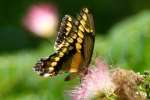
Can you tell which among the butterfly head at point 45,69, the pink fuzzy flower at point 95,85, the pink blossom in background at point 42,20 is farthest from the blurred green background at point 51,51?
the pink blossom in background at point 42,20

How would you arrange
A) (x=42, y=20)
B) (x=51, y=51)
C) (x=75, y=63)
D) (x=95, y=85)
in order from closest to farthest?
(x=95, y=85) → (x=75, y=63) → (x=51, y=51) → (x=42, y=20)

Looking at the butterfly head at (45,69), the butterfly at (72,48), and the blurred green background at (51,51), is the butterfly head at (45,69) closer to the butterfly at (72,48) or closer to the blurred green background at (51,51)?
the butterfly at (72,48)

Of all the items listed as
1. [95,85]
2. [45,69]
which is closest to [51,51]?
[45,69]

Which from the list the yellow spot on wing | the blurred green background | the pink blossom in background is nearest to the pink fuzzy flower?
the yellow spot on wing

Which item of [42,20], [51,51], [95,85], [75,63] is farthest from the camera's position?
[42,20]

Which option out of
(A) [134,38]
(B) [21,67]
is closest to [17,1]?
(B) [21,67]

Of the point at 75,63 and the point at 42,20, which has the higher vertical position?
the point at 42,20

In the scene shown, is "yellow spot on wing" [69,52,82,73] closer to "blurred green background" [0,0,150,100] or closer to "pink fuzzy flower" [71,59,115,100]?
"pink fuzzy flower" [71,59,115,100]

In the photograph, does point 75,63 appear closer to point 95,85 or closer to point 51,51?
point 95,85
